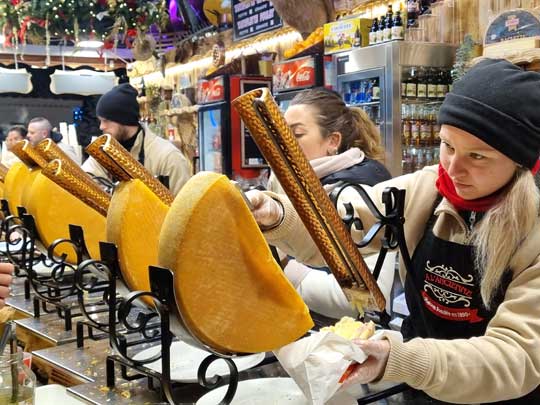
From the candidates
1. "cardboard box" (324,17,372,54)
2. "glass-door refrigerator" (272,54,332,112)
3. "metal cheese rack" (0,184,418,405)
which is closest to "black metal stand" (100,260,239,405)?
"metal cheese rack" (0,184,418,405)

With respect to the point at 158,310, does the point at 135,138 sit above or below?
above

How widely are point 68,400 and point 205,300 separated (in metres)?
0.54

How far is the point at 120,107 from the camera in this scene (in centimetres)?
388

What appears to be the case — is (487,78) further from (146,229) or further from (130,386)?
(130,386)

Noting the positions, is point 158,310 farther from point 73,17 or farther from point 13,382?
point 73,17

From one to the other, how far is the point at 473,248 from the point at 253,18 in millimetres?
6901

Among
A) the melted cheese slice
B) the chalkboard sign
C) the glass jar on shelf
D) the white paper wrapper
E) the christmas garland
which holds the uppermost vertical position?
the chalkboard sign

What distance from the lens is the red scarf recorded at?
50.6 inches

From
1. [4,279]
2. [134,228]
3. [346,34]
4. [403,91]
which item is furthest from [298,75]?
[134,228]

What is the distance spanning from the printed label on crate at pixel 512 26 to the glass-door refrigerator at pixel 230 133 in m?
3.39

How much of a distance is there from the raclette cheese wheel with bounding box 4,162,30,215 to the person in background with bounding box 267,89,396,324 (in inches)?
37.9

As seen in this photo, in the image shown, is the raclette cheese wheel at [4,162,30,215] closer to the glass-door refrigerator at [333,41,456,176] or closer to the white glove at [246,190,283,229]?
the white glove at [246,190,283,229]

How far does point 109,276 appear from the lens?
4.73ft

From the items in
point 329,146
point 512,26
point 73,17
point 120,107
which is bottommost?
point 329,146
